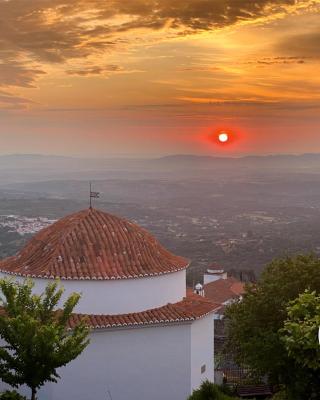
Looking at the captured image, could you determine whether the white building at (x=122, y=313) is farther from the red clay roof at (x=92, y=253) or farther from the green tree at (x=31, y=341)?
the green tree at (x=31, y=341)

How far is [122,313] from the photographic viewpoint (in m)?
23.2

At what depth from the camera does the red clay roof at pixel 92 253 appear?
23047 mm

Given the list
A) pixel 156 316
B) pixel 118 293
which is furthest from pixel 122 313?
pixel 156 316

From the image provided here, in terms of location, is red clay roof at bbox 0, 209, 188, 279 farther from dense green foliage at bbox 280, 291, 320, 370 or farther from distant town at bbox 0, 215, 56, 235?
distant town at bbox 0, 215, 56, 235

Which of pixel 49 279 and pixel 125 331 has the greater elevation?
pixel 49 279

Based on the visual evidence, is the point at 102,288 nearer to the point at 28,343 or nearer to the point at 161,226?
the point at 28,343

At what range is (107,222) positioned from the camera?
997 inches

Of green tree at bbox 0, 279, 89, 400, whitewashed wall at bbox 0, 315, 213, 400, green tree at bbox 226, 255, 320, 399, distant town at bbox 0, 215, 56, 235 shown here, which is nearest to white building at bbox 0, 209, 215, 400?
whitewashed wall at bbox 0, 315, 213, 400

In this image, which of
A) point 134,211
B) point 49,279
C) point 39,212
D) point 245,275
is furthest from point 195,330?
point 134,211

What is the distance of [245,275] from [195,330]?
214 ft

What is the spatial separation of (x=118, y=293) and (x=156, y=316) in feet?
5.69

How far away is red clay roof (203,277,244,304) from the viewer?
7005 centimetres

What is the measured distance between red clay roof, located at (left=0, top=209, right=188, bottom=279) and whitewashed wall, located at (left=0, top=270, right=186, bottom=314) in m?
0.27

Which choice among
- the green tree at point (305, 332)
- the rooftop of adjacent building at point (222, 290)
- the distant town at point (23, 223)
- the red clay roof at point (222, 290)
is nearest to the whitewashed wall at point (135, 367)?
the green tree at point (305, 332)
